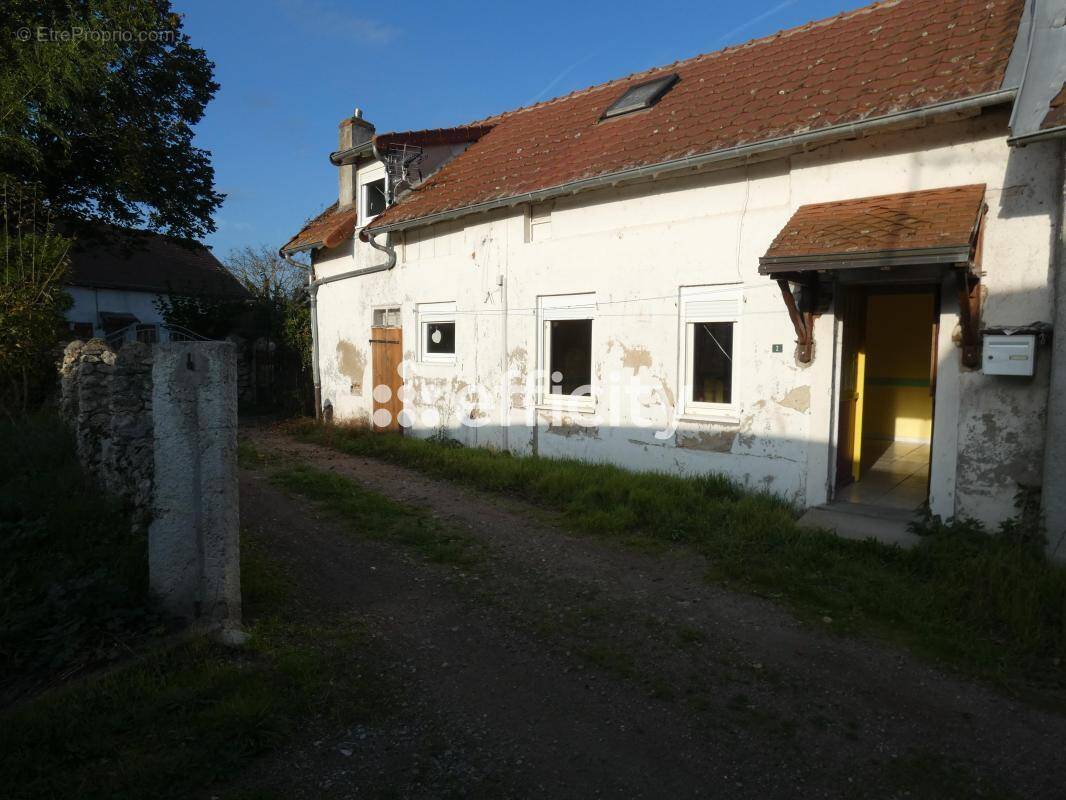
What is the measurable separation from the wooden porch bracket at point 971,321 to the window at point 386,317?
8.67 metres

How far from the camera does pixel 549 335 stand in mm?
9312

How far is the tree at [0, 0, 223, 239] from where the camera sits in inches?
476

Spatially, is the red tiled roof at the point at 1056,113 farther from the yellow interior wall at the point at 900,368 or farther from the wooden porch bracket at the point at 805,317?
the yellow interior wall at the point at 900,368

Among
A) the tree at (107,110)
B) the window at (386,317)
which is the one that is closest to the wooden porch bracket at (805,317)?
the window at (386,317)

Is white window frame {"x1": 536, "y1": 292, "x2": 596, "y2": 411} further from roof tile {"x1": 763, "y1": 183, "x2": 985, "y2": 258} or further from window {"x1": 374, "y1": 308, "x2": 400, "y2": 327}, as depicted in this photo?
window {"x1": 374, "y1": 308, "x2": 400, "y2": 327}

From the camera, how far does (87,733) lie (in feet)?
10.1

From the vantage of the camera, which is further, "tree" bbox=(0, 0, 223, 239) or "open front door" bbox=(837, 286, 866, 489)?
"tree" bbox=(0, 0, 223, 239)

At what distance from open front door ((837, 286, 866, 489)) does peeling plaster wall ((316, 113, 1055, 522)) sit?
32 cm

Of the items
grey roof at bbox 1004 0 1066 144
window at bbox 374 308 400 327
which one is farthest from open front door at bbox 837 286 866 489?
window at bbox 374 308 400 327

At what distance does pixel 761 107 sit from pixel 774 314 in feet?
8.11

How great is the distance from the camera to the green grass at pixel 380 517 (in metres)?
5.94

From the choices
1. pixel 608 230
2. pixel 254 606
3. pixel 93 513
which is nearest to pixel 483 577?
pixel 254 606

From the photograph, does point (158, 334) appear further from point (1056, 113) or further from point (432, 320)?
point (1056, 113)

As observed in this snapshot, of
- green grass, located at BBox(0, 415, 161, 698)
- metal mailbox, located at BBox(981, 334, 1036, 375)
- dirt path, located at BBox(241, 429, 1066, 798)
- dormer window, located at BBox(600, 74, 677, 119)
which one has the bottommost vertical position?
dirt path, located at BBox(241, 429, 1066, 798)
